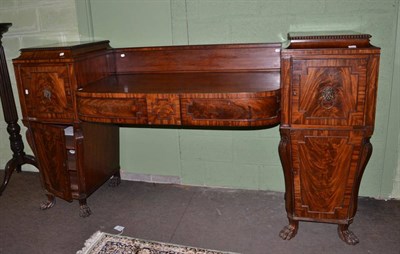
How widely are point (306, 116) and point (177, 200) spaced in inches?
48.2

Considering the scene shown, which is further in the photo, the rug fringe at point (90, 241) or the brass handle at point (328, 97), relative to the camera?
the rug fringe at point (90, 241)

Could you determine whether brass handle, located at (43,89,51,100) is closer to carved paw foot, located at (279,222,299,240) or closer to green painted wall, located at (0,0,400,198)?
green painted wall, located at (0,0,400,198)

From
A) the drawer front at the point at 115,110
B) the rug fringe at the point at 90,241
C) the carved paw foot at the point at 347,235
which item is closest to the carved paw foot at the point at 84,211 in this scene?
the rug fringe at the point at 90,241

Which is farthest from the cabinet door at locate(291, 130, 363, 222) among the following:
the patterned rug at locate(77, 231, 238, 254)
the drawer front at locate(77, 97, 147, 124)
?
the drawer front at locate(77, 97, 147, 124)

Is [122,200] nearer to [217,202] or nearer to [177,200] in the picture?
[177,200]

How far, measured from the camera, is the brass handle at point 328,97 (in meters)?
1.89

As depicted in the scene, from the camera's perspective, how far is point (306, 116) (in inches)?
76.8

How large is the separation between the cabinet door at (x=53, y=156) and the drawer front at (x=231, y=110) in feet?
3.11

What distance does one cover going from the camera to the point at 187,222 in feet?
8.07

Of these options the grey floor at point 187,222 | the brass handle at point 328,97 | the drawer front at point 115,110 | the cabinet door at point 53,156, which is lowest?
the grey floor at point 187,222

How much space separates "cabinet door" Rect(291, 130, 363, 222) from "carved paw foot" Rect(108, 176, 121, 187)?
4.84 feet

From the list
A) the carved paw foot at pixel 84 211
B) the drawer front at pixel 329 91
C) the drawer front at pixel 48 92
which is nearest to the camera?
the drawer front at pixel 329 91

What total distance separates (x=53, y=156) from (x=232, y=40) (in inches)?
56.5

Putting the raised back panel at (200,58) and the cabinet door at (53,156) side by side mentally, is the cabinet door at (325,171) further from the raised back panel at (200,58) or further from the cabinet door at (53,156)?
the cabinet door at (53,156)
